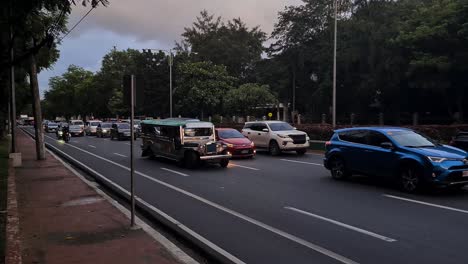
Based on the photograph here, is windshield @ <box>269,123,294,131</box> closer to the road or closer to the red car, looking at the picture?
the red car

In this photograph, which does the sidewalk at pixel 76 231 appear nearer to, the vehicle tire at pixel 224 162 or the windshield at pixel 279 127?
the vehicle tire at pixel 224 162

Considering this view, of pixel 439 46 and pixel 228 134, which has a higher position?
pixel 439 46

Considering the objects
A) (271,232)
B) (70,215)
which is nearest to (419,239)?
(271,232)

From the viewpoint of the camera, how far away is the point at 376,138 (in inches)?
508

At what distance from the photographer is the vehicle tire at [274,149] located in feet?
75.9

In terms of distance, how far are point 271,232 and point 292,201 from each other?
114 inches

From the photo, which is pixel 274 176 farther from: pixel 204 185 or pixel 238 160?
pixel 238 160

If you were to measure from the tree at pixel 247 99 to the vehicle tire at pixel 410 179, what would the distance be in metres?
35.5

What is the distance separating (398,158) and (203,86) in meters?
43.5

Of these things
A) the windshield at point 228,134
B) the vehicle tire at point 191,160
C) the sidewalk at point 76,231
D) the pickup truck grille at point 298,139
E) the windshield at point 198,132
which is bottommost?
the sidewalk at point 76,231

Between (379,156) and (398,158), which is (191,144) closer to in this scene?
(379,156)

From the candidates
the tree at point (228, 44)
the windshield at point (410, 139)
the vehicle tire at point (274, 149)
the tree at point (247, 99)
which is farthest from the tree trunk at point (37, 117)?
the tree at point (228, 44)

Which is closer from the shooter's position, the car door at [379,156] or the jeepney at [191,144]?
the car door at [379,156]

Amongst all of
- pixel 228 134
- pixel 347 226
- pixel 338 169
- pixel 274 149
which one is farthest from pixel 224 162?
pixel 347 226
